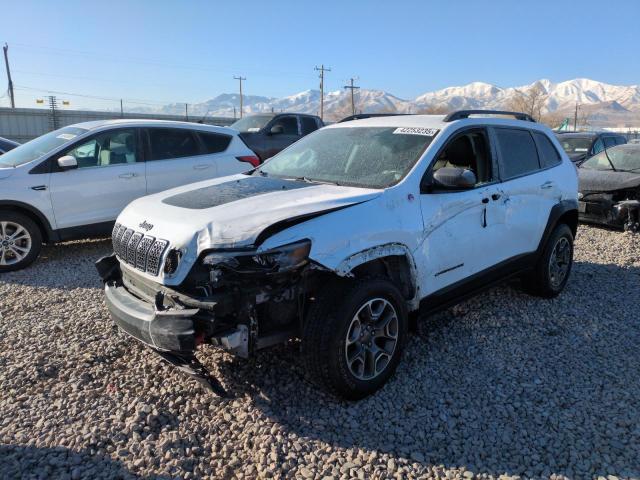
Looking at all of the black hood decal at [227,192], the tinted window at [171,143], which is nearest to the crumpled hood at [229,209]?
the black hood decal at [227,192]

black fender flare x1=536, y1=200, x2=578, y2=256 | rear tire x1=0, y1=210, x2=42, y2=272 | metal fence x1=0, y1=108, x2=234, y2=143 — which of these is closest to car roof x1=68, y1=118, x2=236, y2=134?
rear tire x1=0, y1=210, x2=42, y2=272

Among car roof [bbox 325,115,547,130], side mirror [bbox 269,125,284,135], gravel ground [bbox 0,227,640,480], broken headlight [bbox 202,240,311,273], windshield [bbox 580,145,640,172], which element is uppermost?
car roof [bbox 325,115,547,130]

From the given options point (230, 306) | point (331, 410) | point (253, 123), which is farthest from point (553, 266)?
point (253, 123)

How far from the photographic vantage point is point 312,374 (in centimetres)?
313

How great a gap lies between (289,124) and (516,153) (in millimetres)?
9240

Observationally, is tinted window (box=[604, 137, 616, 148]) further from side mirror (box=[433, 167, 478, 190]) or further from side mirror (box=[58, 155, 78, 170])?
side mirror (box=[58, 155, 78, 170])

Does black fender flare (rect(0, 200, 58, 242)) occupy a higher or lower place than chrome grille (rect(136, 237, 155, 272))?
lower

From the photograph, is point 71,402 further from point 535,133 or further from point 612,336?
point 535,133

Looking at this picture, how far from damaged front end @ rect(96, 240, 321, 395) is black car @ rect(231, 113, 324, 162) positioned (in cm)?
940

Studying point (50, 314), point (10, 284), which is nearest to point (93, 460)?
point (50, 314)

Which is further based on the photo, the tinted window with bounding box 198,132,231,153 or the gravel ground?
the tinted window with bounding box 198,132,231,153

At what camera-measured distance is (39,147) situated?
6.84 metres

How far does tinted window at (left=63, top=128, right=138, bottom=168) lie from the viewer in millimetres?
6715

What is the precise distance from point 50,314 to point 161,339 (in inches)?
97.5
